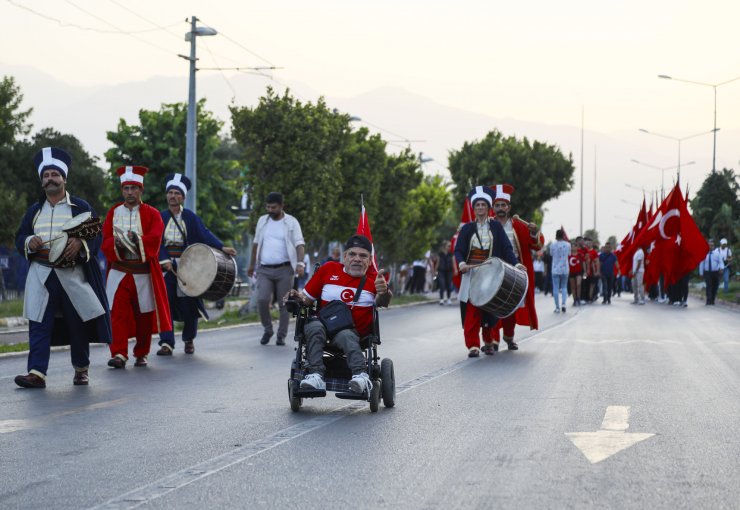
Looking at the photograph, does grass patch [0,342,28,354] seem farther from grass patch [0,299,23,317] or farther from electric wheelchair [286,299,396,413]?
grass patch [0,299,23,317]

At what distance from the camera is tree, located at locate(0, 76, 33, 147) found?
4856 centimetres

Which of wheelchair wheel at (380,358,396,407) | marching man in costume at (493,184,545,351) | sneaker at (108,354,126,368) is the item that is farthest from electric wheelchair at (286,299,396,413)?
Result: marching man in costume at (493,184,545,351)

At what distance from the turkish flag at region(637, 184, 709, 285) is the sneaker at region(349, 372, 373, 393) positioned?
25517mm

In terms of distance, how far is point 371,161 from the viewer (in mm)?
40625

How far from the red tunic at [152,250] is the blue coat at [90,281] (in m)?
1.63

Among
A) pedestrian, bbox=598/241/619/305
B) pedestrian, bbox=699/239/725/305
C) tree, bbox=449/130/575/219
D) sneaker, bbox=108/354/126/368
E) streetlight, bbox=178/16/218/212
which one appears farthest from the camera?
tree, bbox=449/130/575/219

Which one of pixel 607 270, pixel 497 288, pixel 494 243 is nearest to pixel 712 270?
pixel 607 270

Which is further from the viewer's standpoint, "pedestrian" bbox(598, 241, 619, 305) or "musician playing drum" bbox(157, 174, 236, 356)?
"pedestrian" bbox(598, 241, 619, 305)

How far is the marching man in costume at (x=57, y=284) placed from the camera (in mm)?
11156

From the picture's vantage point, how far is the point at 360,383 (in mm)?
9281

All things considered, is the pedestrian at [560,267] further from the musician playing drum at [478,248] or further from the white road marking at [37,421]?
the white road marking at [37,421]

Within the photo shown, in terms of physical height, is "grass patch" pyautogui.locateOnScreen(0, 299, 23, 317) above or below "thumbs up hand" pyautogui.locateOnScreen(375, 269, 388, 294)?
below

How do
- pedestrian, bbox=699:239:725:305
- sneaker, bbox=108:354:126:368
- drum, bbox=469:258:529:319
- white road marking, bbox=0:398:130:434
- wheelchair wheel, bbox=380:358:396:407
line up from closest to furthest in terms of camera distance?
white road marking, bbox=0:398:130:434 → wheelchair wheel, bbox=380:358:396:407 → sneaker, bbox=108:354:126:368 → drum, bbox=469:258:529:319 → pedestrian, bbox=699:239:725:305

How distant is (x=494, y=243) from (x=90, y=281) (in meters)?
5.73
